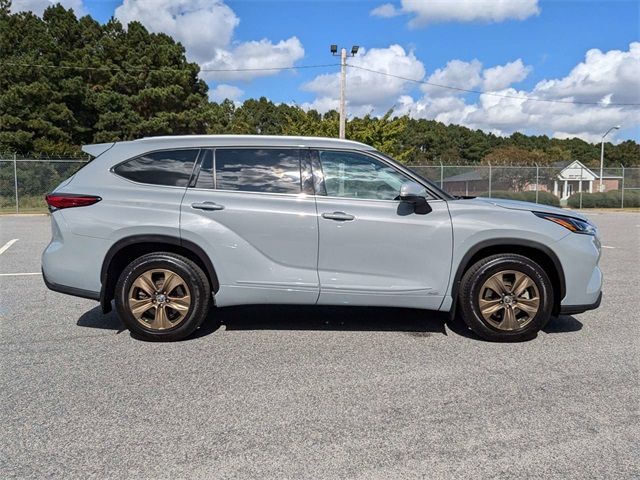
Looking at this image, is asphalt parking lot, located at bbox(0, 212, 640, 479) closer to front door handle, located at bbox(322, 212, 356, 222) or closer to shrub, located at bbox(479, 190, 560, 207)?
front door handle, located at bbox(322, 212, 356, 222)

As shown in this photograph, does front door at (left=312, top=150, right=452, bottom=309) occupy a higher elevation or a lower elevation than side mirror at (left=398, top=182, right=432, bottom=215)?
lower

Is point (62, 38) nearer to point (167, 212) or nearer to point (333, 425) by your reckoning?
point (167, 212)

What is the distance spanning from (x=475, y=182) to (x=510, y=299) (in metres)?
24.1

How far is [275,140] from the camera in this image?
4.59 meters

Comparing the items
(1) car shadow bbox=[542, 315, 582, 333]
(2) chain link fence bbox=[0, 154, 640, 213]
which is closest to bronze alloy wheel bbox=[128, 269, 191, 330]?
(1) car shadow bbox=[542, 315, 582, 333]

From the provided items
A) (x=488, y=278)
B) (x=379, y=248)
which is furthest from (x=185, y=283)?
(x=488, y=278)

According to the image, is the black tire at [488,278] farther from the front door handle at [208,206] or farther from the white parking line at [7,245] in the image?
the white parking line at [7,245]

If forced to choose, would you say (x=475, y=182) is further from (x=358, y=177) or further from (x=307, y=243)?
(x=307, y=243)

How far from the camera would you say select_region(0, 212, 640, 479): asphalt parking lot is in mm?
A: 2666

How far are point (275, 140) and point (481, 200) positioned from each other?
195 centimetres

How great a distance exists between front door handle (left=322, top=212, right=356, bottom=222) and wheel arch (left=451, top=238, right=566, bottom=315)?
1.01m

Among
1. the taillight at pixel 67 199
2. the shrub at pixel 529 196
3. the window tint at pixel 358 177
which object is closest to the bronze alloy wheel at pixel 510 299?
the window tint at pixel 358 177

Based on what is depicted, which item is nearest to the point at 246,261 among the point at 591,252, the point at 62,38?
the point at 591,252

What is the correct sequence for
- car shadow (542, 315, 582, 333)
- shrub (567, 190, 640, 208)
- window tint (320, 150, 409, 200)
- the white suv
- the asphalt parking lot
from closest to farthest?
the asphalt parking lot
the white suv
window tint (320, 150, 409, 200)
car shadow (542, 315, 582, 333)
shrub (567, 190, 640, 208)
